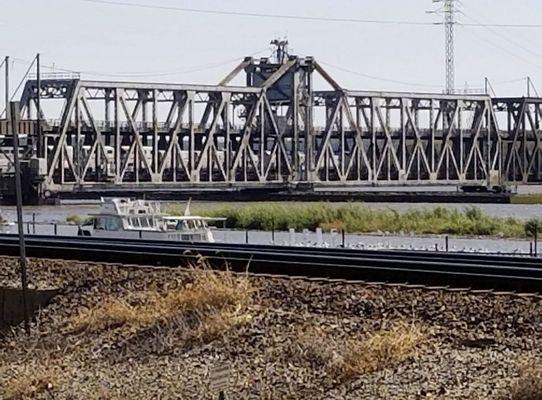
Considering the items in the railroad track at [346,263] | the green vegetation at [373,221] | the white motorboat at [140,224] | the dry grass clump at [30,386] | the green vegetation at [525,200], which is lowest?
the green vegetation at [525,200]

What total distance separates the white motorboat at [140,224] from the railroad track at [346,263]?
13.4 m

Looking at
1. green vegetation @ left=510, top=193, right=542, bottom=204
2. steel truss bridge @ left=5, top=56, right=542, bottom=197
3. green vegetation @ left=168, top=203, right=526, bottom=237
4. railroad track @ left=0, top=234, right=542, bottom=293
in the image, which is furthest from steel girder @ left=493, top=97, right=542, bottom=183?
railroad track @ left=0, top=234, right=542, bottom=293

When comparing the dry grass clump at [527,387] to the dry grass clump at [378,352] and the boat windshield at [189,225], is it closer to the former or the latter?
the dry grass clump at [378,352]

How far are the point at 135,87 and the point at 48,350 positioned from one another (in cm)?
10254

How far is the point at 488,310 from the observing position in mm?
19594

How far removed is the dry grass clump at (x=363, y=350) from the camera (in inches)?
696

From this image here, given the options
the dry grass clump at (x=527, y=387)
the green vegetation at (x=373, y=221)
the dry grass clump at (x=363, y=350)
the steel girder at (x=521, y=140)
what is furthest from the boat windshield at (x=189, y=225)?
the steel girder at (x=521, y=140)

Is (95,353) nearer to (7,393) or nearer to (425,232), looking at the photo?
(7,393)

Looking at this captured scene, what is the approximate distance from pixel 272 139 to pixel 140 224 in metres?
87.9

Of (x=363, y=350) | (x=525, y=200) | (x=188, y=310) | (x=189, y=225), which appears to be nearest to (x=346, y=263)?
(x=188, y=310)

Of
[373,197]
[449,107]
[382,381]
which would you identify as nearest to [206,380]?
[382,381]

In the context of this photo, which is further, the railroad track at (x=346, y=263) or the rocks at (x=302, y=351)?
the railroad track at (x=346, y=263)

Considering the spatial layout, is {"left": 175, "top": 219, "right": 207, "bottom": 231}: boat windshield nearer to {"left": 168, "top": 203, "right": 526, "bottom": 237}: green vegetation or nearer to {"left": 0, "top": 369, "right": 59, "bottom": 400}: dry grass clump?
{"left": 168, "top": 203, "right": 526, "bottom": 237}: green vegetation

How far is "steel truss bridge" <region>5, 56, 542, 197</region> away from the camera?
396 feet
